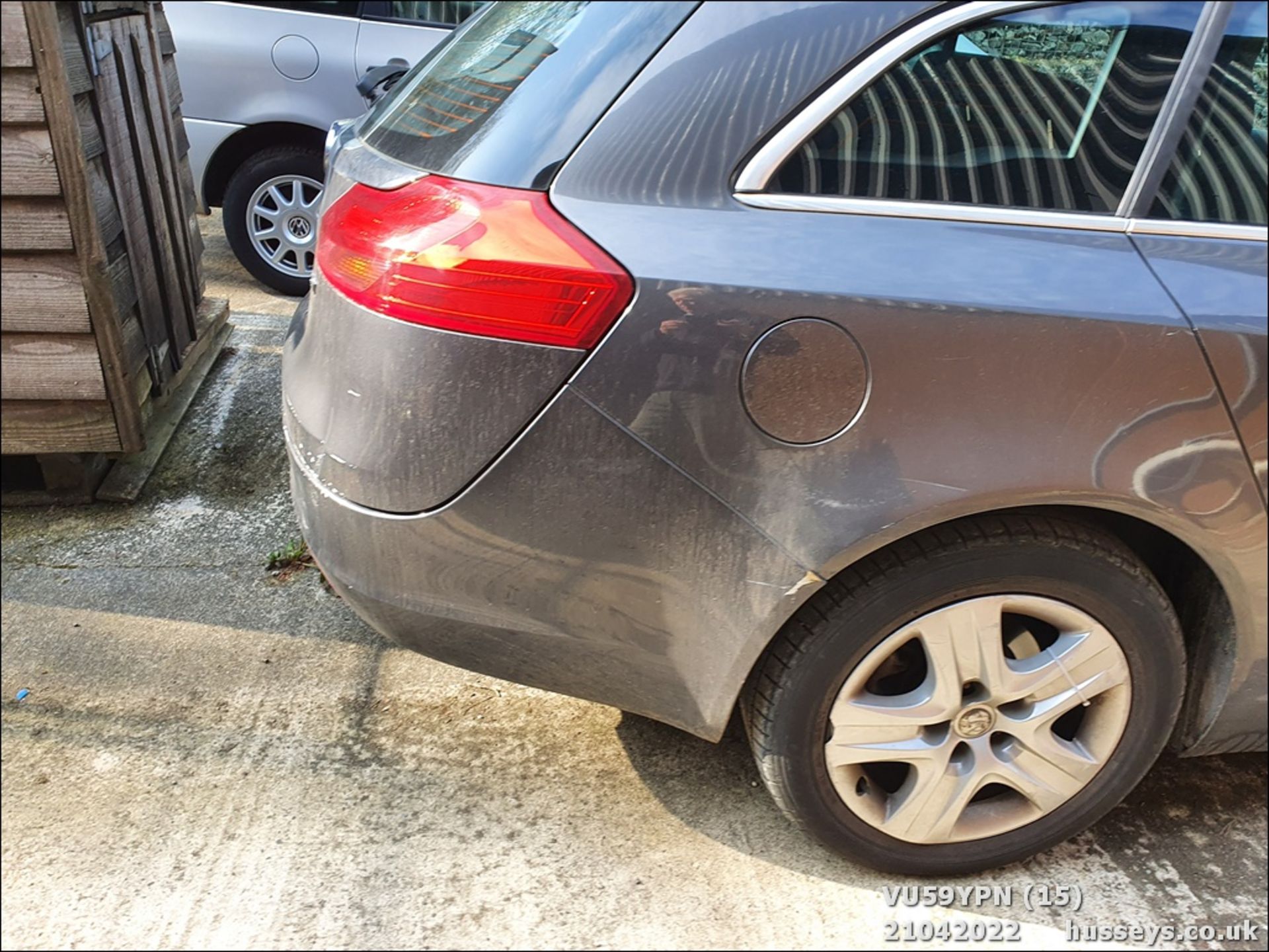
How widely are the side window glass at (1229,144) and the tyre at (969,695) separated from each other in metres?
0.58

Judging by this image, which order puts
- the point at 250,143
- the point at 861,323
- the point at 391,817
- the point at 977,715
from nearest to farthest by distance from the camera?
the point at 861,323 < the point at 977,715 < the point at 391,817 < the point at 250,143

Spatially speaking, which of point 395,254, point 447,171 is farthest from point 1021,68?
point 395,254

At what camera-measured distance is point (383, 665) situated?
2.61 metres

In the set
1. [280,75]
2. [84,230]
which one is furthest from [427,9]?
[84,230]

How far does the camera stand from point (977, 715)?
6.46 ft

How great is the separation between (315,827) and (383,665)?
1.77ft

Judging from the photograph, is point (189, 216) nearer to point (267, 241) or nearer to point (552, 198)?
point (267, 241)

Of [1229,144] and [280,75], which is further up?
[1229,144]

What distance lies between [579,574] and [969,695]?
0.76 meters

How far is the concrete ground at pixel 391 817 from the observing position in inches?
76.8

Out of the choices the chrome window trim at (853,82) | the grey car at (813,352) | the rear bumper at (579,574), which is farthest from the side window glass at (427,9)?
the chrome window trim at (853,82)

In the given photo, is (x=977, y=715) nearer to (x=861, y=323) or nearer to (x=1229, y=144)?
(x=861, y=323)

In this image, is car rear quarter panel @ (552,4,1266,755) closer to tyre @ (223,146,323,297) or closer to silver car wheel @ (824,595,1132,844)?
silver car wheel @ (824,595,1132,844)

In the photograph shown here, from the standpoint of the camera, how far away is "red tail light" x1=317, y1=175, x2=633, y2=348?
1.68 meters
